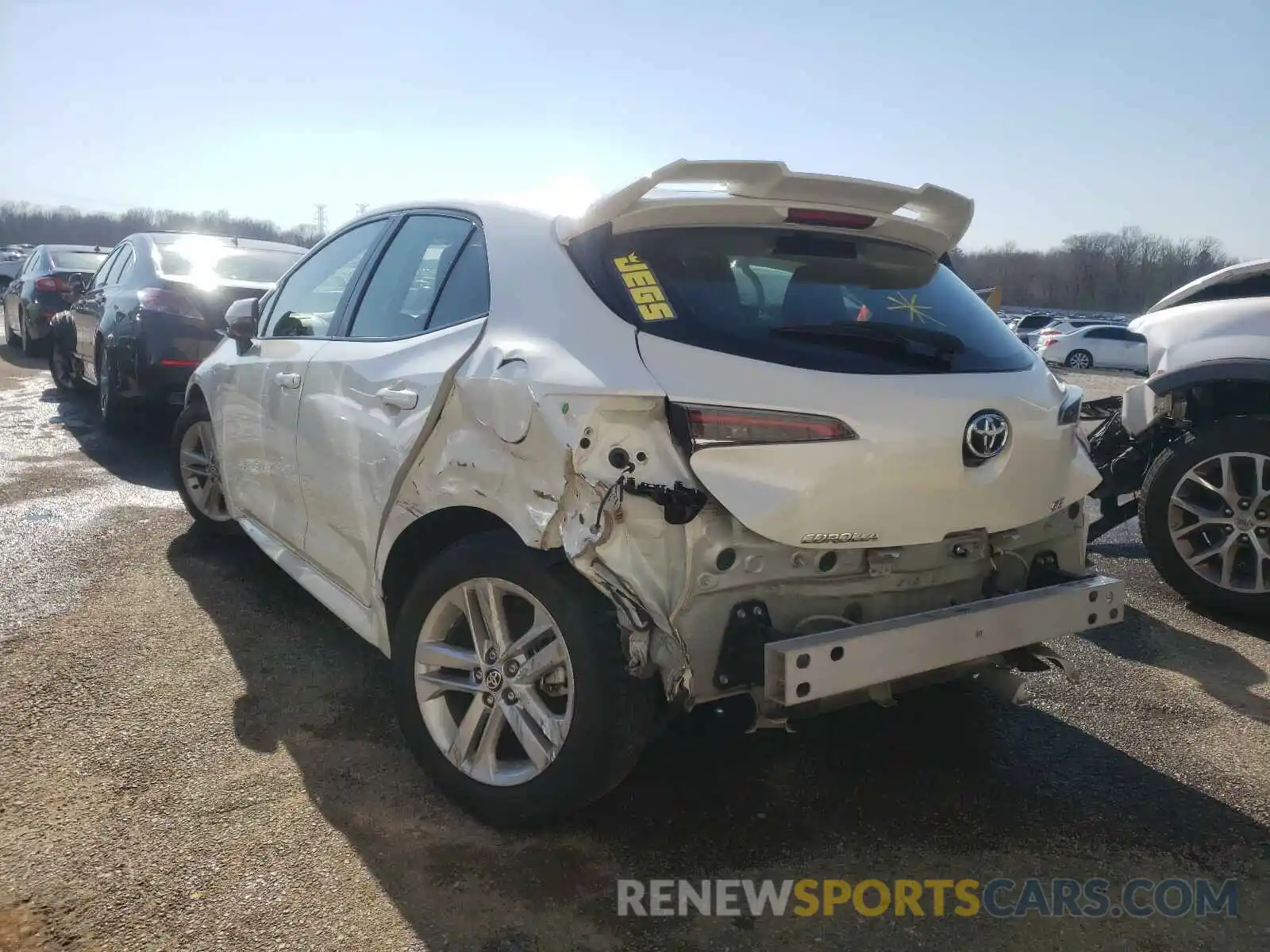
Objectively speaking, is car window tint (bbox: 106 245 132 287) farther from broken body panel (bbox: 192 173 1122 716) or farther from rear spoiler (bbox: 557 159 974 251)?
rear spoiler (bbox: 557 159 974 251)

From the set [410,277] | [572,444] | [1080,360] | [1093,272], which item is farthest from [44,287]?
[1093,272]

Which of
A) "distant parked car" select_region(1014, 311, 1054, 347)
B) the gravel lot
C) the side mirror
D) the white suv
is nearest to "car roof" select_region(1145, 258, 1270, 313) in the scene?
the gravel lot

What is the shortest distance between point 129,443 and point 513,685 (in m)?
6.78

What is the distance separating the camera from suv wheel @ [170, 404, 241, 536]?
5164 mm

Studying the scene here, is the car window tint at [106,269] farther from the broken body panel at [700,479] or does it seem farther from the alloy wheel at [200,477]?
the broken body panel at [700,479]

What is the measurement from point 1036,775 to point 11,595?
14.0 ft

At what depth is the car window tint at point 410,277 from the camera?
313 centimetres

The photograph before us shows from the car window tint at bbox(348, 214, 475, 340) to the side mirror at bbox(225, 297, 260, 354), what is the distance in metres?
1.07

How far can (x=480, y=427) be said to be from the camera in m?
2.62

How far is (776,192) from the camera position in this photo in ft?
8.73

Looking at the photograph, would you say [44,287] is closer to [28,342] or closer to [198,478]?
[28,342]

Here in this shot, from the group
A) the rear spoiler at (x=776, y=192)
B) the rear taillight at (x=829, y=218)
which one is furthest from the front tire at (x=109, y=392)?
the rear taillight at (x=829, y=218)

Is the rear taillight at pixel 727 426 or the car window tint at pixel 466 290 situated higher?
the car window tint at pixel 466 290

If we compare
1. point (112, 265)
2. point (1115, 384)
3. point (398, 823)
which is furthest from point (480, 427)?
point (1115, 384)
